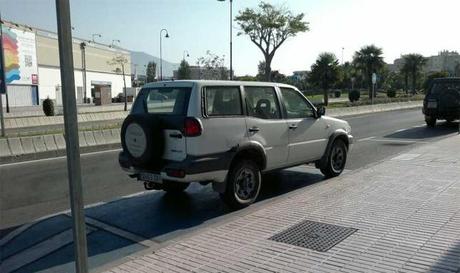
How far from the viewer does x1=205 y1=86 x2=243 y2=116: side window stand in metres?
6.56

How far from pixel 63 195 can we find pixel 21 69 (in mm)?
55377

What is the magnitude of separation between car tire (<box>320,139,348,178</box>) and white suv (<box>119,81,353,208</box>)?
992 millimetres

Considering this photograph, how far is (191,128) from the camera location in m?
6.16

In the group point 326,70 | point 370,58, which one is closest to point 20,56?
point 326,70

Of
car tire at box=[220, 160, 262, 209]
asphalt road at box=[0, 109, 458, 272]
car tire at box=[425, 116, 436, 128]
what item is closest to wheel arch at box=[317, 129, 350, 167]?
asphalt road at box=[0, 109, 458, 272]

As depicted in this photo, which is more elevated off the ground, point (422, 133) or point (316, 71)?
point (316, 71)

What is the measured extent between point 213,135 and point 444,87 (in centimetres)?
1641

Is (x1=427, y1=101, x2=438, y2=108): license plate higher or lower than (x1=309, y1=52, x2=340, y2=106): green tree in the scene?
lower

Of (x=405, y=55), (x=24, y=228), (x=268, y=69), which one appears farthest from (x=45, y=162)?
(x=405, y=55)

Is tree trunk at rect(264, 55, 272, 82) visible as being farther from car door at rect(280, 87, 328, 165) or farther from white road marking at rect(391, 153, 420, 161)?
car door at rect(280, 87, 328, 165)

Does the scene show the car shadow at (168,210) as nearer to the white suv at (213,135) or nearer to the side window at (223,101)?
the white suv at (213,135)

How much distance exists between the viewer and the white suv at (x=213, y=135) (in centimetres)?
626

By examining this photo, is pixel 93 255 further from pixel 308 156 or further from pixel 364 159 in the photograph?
pixel 364 159

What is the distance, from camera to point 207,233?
18.1ft
